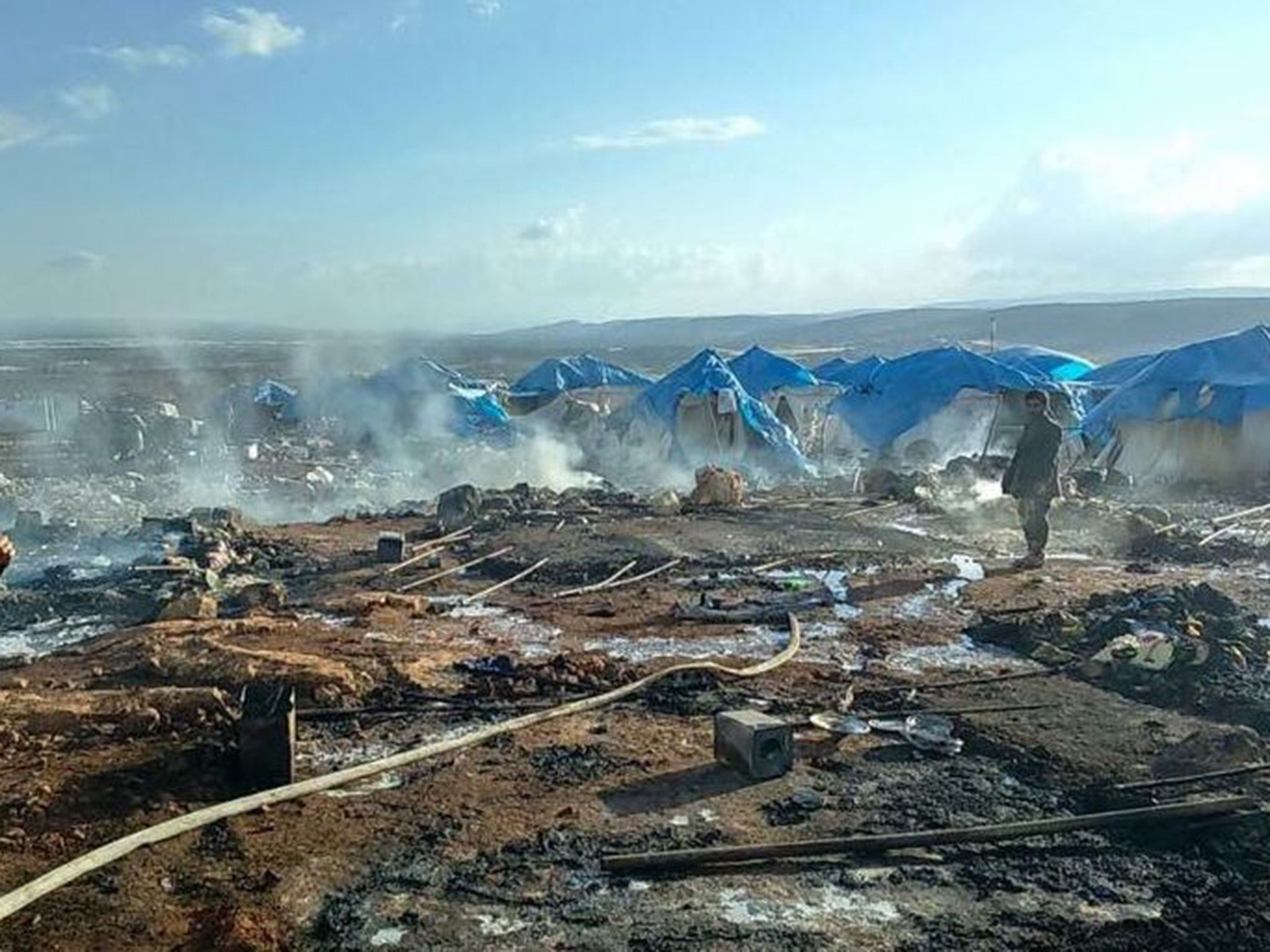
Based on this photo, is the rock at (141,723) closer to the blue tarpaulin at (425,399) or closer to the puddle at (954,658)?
the puddle at (954,658)

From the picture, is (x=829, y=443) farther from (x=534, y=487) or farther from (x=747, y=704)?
(x=747, y=704)

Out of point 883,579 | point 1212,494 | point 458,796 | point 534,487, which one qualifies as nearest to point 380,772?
point 458,796

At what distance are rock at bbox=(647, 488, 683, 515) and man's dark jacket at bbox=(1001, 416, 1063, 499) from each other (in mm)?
6022

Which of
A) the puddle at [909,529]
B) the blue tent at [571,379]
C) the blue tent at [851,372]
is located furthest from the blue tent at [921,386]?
the puddle at [909,529]

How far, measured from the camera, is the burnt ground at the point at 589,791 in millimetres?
4195

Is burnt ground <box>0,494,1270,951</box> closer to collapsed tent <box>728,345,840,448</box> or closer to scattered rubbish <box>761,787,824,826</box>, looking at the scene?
scattered rubbish <box>761,787,824,826</box>

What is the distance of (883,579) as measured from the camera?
37.5 ft

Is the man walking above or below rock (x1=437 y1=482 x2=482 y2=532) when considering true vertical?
above

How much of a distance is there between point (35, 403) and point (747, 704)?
Answer: 2356 cm

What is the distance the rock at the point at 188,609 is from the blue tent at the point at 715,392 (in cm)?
1567

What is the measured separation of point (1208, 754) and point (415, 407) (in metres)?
23.1

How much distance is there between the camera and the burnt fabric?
12.0 m

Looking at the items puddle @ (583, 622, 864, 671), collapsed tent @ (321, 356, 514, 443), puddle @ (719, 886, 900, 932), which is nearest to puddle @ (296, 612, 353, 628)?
puddle @ (583, 622, 864, 671)

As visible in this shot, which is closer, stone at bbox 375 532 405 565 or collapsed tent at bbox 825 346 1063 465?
stone at bbox 375 532 405 565
